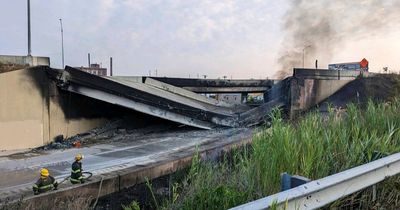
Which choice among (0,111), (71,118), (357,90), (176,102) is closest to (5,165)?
(0,111)

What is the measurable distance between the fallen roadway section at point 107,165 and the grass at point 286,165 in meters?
0.74

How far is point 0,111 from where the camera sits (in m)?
14.7

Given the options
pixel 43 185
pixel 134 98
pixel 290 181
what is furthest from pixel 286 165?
pixel 134 98

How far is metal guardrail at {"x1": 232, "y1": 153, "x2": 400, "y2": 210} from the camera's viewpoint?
268 cm

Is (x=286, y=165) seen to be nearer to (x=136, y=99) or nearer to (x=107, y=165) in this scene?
(x=107, y=165)

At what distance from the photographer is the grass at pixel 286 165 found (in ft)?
11.6

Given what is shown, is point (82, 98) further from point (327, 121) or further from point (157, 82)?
point (327, 121)

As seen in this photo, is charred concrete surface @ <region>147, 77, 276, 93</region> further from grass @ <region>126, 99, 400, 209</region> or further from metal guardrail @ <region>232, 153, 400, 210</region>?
metal guardrail @ <region>232, 153, 400, 210</region>

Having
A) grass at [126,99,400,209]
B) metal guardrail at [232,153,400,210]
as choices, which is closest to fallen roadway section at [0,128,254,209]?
grass at [126,99,400,209]

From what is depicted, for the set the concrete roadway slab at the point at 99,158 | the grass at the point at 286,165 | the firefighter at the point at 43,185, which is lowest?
the concrete roadway slab at the point at 99,158

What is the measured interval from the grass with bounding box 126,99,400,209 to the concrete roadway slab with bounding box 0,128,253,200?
328cm

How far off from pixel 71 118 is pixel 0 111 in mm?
3479

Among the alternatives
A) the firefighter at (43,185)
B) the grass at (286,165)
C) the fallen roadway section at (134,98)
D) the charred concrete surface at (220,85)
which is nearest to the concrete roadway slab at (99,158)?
the firefighter at (43,185)

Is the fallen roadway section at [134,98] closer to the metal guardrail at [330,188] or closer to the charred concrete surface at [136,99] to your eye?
the charred concrete surface at [136,99]
